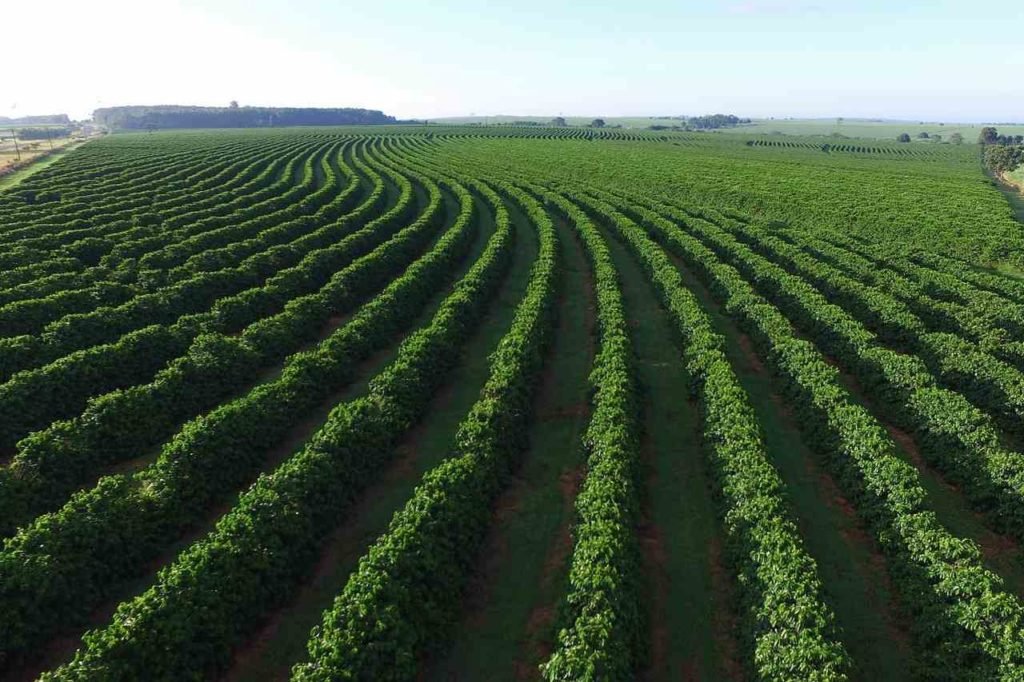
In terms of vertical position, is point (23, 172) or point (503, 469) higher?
point (23, 172)

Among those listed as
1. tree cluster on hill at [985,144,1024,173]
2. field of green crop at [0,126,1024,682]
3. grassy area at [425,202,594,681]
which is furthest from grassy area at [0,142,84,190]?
tree cluster on hill at [985,144,1024,173]

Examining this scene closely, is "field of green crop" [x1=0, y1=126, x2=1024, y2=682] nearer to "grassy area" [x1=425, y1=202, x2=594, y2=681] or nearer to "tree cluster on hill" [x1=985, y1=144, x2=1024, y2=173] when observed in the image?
"grassy area" [x1=425, y1=202, x2=594, y2=681]

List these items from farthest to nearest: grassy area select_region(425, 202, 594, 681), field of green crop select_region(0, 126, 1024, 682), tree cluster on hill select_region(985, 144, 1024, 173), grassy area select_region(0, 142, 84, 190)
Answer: tree cluster on hill select_region(985, 144, 1024, 173) < grassy area select_region(0, 142, 84, 190) < grassy area select_region(425, 202, 594, 681) < field of green crop select_region(0, 126, 1024, 682)

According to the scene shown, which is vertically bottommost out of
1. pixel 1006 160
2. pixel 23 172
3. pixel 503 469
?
pixel 503 469

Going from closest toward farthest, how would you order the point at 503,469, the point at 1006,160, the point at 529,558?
1. the point at 529,558
2. the point at 503,469
3. the point at 1006,160

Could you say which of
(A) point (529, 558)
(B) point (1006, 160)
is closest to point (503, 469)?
(A) point (529, 558)

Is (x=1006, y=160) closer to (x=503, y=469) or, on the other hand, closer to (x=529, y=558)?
(x=503, y=469)
